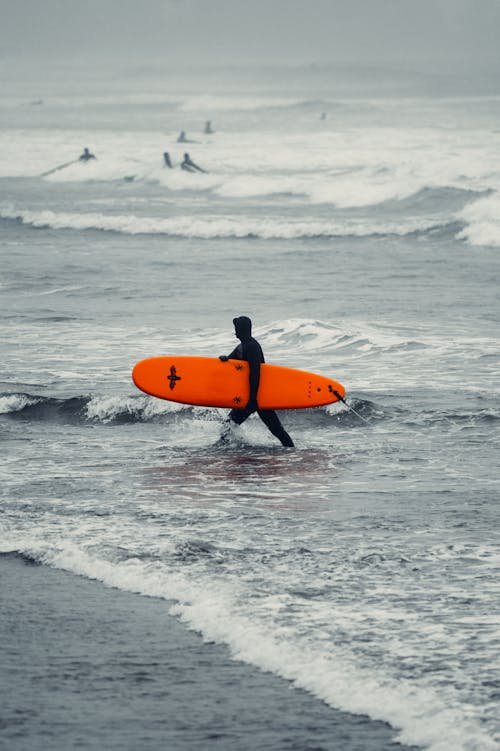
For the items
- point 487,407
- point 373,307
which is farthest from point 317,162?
point 487,407

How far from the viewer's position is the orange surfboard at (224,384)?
1080cm

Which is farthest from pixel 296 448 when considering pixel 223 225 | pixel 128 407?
→ pixel 223 225

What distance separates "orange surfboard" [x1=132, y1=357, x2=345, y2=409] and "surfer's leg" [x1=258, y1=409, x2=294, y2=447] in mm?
232

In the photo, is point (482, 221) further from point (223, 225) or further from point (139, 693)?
point (139, 693)

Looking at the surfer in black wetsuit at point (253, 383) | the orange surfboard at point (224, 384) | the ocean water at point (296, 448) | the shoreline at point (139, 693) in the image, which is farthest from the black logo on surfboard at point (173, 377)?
the shoreline at point (139, 693)

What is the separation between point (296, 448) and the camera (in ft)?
34.7

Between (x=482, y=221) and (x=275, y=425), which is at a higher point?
(x=482, y=221)

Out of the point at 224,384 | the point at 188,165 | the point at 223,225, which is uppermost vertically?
the point at 188,165

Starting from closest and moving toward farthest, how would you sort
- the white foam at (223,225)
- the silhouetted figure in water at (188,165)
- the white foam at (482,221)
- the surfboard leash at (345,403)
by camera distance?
1. the surfboard leash at (345,403)
2. the white foam at (482,221)
3. the white foam at (223,225)
4. the silhouetted figure in water at (188,165)

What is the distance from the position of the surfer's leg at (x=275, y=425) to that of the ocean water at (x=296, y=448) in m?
0.15

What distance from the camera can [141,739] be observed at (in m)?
5.18

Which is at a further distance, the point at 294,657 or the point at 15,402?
the point at 15,402

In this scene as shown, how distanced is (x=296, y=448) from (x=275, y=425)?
11.4 inches

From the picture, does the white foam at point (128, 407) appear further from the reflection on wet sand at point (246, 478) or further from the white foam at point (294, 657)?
the white foam at point (294, 657)
